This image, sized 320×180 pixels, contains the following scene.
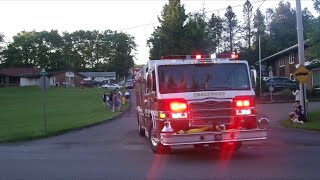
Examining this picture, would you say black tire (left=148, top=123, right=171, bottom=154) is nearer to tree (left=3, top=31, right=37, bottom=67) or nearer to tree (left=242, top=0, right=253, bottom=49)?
tree (left=242, top=0, right=253, bottom=49)

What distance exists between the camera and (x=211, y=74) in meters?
13.6

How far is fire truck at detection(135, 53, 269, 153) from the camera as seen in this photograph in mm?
12492

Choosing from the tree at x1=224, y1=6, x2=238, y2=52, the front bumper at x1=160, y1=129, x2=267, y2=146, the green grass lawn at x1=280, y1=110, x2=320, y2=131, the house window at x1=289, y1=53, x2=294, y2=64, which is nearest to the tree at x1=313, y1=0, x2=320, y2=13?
the green grass lawn at x1=280, y1=110, x2=320, y2=131

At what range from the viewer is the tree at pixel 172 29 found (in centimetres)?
6450

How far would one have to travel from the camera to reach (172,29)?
65.5 metres

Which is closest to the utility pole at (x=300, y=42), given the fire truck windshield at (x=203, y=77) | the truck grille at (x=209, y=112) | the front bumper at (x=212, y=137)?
the fire truck windshield at (x=203, y=77)

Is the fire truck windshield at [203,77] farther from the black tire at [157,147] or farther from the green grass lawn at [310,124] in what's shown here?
the green grass lawn at [310,124]

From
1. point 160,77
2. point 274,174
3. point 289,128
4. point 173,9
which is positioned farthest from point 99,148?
point 173,9

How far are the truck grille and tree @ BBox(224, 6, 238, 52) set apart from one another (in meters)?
100

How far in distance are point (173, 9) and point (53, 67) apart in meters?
80.2

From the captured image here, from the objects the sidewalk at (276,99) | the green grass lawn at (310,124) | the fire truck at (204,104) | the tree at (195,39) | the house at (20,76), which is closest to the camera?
the fire truck at (204,104)

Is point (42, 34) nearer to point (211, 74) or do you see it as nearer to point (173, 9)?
point (173, 9)

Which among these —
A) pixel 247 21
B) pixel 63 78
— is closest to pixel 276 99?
pixel 247 21

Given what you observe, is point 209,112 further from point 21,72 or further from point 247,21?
point 21,72
